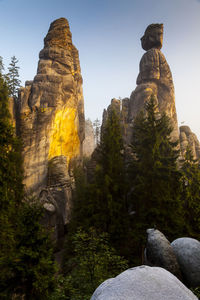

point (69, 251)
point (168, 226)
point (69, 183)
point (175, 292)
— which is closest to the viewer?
point (175, 292)

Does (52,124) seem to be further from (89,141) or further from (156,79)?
(89,141)

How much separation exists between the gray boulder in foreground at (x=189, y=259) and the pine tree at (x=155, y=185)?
2.74 metres

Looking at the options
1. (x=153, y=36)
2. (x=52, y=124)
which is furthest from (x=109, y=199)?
(x=153, y=36)

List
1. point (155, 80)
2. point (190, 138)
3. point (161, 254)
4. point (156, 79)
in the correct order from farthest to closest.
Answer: point (190, 138)
point (155, 80)
point (156, 79)
point (161, 254)

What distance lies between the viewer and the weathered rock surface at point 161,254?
24.1ft

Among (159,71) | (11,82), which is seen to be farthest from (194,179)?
(11,82)

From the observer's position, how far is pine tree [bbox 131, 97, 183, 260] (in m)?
11.6

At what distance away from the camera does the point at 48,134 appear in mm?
28109

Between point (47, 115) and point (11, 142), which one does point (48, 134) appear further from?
point (11, 142)

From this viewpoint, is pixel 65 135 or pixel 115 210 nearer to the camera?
pixel 115 210

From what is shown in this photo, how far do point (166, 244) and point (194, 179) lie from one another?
345 inches

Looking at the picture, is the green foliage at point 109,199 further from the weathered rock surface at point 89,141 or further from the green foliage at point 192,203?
the weathered rock surface at point 89,141

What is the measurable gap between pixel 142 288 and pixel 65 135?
28761 millimetres

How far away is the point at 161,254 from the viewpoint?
7.49 m
